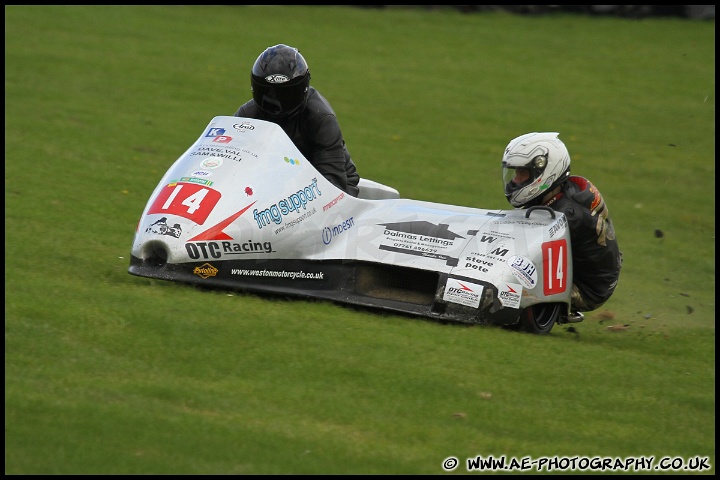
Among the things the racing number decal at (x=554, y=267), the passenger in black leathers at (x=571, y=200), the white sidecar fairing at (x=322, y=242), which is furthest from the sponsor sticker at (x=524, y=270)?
the passenger in black leathers at (x=571, y=200)

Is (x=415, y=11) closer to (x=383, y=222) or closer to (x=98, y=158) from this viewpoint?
(x=98, y=158)

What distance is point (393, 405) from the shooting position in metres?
5.87

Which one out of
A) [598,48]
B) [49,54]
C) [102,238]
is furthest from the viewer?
[598,48]

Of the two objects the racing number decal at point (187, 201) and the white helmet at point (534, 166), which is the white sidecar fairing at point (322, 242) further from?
the white helmet at point (534, 166)

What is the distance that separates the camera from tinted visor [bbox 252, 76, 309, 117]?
8.66 meters

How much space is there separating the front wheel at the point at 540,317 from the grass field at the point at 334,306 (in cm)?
35

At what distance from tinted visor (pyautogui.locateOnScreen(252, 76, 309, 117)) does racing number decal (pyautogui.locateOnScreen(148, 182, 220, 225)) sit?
1264mm

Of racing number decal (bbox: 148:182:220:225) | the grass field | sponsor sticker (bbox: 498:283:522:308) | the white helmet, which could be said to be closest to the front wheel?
sponsor sticker (bbox: 498:283:522:308)

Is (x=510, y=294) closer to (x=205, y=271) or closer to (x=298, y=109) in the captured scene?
(x=205, y=271)

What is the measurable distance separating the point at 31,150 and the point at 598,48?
17.3 m

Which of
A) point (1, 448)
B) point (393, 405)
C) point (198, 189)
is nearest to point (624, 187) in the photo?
point (198, 189)

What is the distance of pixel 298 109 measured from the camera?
8.85 metres

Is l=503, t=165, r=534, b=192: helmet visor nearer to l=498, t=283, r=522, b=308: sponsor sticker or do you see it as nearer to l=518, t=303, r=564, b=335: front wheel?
l=518, t=303, r=564, b=335: front wheel

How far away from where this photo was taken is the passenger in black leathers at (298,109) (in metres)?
8.64
